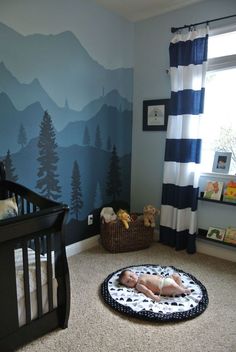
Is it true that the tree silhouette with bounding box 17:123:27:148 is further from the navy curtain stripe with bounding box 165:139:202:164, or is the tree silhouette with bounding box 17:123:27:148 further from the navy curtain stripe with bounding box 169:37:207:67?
the navy curtain stripe with bounding box 169:37:207:67

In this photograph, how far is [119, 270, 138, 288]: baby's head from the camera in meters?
2.21

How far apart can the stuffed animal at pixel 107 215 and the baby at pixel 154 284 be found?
707mm

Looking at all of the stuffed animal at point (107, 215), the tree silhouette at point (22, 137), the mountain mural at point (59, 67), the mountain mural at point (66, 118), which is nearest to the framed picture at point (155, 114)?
the mountain mural at point (66, 118)

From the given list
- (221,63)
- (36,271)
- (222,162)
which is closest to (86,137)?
(222,162)

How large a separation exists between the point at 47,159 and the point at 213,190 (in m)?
1.64

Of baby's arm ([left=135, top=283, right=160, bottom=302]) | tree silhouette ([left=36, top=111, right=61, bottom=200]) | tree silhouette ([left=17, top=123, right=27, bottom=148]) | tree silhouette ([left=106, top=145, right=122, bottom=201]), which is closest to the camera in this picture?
baby's arm ([left=135, top=283, right=160, bottom=302])

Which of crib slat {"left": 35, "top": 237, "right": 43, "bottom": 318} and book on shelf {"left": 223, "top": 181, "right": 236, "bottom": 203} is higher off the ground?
book on shelf {"left": 223, "top": 181, "right": 236, "bottom": 203}

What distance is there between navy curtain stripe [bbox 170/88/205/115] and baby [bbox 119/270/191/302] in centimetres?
154

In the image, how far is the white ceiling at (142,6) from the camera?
277 cm

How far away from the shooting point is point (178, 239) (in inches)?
115

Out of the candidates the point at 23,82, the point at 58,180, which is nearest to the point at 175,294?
the point at 58,180

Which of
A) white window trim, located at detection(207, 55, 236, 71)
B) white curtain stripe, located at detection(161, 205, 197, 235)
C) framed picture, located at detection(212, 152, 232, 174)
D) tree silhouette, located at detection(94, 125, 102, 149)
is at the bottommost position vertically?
white curtain stripe, located at detection(161, 205, 197, 235)

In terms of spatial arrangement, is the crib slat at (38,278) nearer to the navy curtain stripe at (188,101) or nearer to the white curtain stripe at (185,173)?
the white curtain stripe at (185,173)

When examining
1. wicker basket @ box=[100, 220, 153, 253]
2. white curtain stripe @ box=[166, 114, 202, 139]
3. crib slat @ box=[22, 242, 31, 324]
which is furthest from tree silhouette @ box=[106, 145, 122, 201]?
crib slat @ box=[22, 242, 31, 324]
